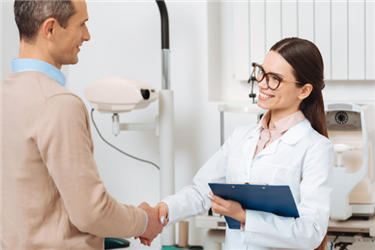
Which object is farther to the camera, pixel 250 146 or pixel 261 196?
pixel 250 146

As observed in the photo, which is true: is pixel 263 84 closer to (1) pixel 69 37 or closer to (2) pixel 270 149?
(2) pixel 270 149

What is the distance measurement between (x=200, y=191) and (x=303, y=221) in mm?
431

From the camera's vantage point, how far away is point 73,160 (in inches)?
35.7

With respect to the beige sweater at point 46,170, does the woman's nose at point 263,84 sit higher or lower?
higher

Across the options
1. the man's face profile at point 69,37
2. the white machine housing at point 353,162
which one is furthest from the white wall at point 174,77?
the man's face profile at point 69,37

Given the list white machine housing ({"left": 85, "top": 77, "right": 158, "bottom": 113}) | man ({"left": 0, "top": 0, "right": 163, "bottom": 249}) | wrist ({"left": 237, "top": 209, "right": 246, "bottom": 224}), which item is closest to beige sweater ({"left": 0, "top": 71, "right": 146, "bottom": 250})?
man ({"left": 0, "top": 0, "right": 163, "bottom": 249})

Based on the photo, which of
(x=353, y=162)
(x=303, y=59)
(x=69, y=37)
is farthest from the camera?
(x=353, y=162)

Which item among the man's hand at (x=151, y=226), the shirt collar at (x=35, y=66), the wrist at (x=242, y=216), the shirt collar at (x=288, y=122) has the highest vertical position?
the shirt collar at (x=35, y=66)

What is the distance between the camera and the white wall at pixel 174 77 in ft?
7.98

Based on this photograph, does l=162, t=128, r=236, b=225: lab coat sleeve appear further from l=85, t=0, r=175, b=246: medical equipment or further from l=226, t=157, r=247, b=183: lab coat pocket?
l=85, t=0, r=175, b=246: medical equipment

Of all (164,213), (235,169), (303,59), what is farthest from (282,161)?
(164,213)

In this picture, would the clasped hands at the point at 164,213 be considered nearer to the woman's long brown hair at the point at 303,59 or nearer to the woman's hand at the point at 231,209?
the woman's hand at the point at 231,209

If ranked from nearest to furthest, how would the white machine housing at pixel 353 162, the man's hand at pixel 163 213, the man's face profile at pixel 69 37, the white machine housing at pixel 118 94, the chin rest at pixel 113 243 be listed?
the man's face profile at pixel 69 37 → the man's hand at pixel 163 213 → the white machine housing at pixel 353 162 → the white machine housing at pixel 118 94 → the chin rest at pixel 113 243

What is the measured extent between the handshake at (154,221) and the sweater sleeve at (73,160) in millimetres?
284
